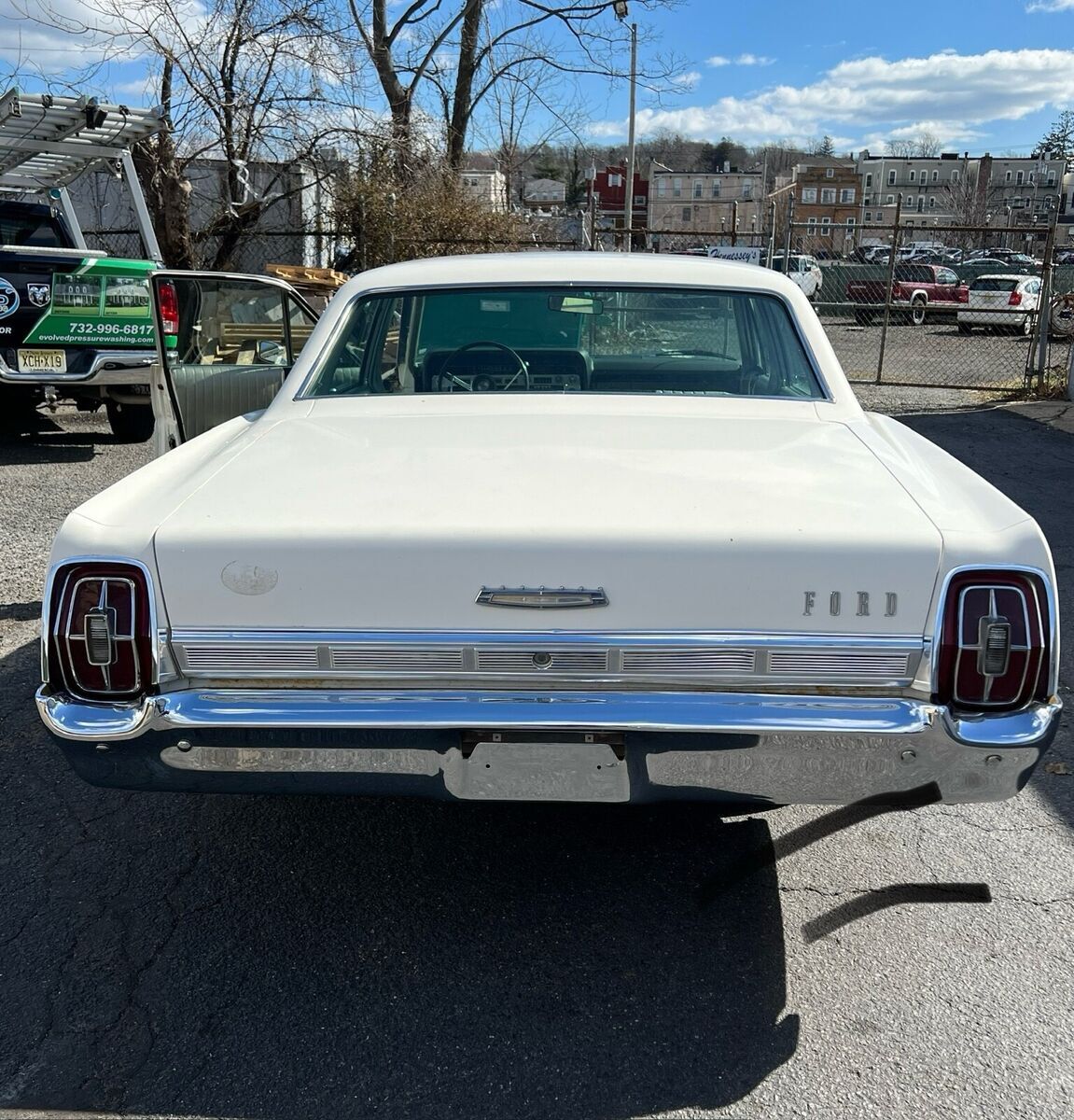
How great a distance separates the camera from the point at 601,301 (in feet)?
12.8

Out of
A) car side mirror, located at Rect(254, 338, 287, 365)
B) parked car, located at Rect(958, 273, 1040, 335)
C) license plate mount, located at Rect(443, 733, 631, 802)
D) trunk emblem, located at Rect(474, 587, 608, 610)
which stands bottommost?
parked car, located at Rect(958, 273, 1040, 335)

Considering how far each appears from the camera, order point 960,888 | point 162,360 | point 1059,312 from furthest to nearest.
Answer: point 1059,312 < point 162,360 < point 960,888

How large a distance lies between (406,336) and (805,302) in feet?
4.77

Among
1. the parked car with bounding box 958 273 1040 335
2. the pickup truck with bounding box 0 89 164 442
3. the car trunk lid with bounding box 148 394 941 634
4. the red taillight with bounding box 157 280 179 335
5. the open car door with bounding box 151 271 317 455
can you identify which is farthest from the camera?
the parked car with bounding box 958 273 1040 335

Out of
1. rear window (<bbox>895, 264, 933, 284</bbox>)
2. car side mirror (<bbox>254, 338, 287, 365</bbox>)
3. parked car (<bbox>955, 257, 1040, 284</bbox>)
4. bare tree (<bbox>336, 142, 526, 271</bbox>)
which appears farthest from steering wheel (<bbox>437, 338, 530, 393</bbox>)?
parked car (<bbox>955, 257, 1040, 284</bbox>)

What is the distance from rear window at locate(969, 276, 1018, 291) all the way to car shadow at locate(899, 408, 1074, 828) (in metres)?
15.2

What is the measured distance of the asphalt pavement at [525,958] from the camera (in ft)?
7.44

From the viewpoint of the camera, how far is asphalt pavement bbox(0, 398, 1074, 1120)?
2268mm

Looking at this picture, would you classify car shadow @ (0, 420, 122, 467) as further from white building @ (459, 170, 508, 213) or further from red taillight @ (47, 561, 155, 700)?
white building @ (459, 170, 508, 213)

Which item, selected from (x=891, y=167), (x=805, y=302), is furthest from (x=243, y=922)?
(x=891, y=167)

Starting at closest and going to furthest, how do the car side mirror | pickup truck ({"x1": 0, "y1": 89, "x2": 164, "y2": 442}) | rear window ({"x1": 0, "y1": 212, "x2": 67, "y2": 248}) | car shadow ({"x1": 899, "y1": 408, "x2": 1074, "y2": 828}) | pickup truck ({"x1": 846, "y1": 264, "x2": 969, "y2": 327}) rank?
1. car shadow ({"x1": 899, "y1": 408, "x2": 1074, "y2": 828})
2. the car side mirror
3. pickup truck ({"x1": 0, "y1": 89, "x2": 164, "y2": 442})
4. rear window ({"x1": 0, "y1": 212, "x2": 67, "y2": 248})
5. pickup truck ({"x1": 846, "y1": 264, "x2": 969, "y2": 327})

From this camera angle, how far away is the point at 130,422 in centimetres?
923

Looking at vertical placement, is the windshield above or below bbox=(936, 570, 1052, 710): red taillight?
above

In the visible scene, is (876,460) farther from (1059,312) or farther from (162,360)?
(1059,312)
